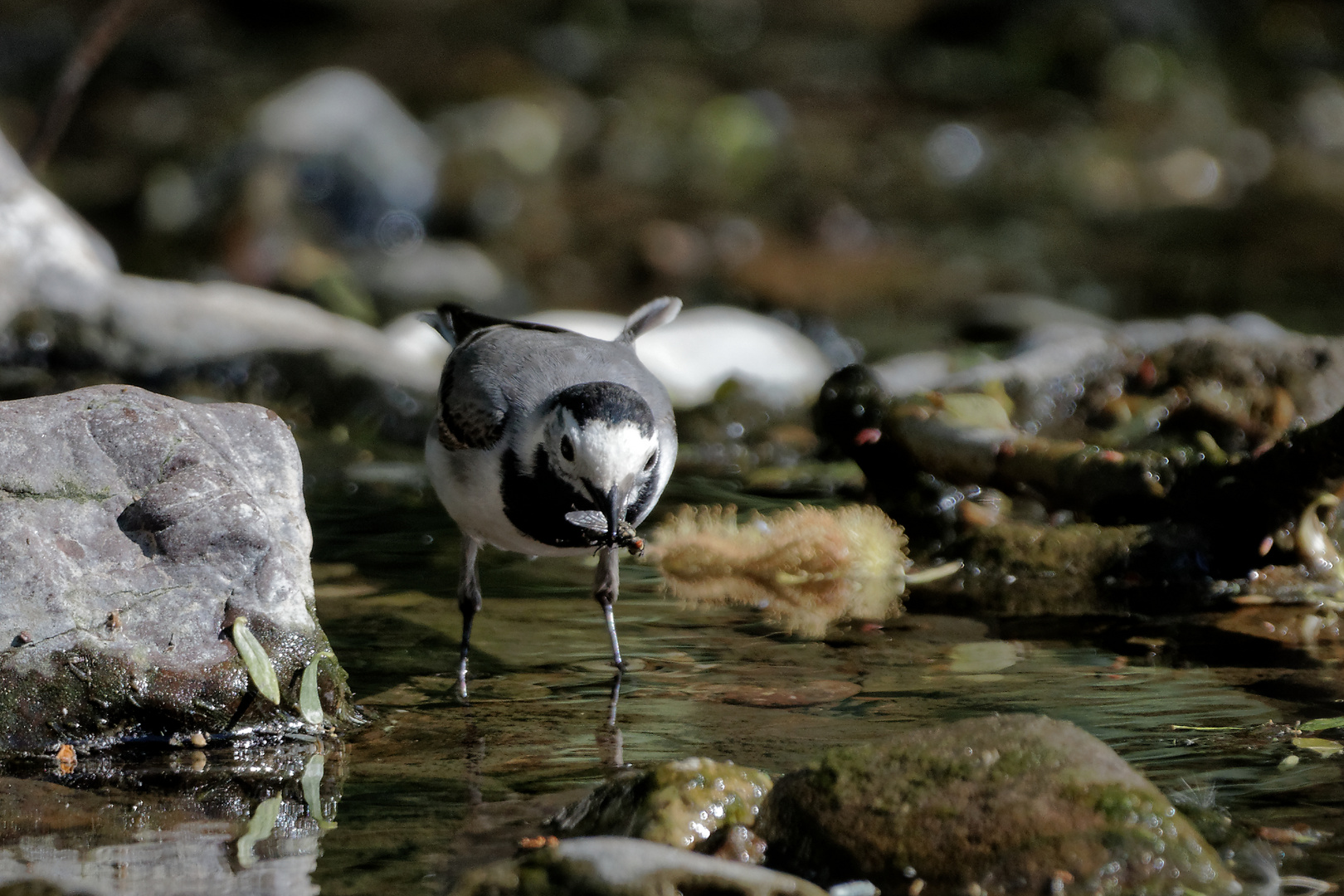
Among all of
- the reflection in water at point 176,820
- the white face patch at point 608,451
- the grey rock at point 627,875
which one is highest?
the white face patch at point 608,451

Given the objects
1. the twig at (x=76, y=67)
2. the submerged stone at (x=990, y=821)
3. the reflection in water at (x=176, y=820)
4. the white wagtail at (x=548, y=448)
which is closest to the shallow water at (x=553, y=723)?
the reflection in water at (x=176, y=820)

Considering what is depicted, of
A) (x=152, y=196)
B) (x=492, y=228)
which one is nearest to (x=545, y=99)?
(x=492, y=228)

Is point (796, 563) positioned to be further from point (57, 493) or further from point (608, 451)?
point (57, 493)

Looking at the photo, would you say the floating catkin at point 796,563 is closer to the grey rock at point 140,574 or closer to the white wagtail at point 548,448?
the white wagtail at point 548,448

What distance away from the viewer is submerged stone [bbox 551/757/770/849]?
3527 millimetres

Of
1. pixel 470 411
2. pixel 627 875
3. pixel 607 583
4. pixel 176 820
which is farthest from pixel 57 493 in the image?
pixel 627 875

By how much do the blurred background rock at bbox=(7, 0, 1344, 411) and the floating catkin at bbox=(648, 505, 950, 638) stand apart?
650 centimetres

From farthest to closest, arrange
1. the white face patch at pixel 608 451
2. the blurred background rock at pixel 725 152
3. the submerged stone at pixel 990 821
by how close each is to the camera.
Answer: the blurred background rock at pixel 725 152 → the white face patch at pixel 608 451 → the submerged stone at pixel 990 821

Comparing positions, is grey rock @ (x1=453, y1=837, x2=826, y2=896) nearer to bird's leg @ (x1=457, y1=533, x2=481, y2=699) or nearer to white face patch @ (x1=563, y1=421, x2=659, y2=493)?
white face patch @ (x1=563, y1=421, x2=659, y2=493)

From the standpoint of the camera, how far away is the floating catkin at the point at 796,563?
610cm

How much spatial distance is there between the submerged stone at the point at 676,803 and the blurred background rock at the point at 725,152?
9170mm

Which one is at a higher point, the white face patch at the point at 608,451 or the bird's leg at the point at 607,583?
the white face patch at the point at 608,451

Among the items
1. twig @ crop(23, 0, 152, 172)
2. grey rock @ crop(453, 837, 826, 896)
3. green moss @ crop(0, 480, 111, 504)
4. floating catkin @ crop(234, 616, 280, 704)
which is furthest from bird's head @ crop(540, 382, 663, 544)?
twig @ crop(23, 0, 152, 172)

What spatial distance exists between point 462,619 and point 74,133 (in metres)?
15.8
